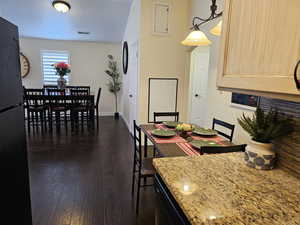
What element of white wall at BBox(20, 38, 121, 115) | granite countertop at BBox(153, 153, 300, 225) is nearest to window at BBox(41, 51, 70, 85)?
white wall at BBox(20, 38, 121, 115)

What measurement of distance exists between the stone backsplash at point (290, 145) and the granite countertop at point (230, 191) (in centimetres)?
5

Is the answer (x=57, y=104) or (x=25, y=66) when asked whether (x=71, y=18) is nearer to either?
(x=57, y=104)

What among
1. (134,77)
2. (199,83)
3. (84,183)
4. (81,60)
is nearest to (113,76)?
(81,60)

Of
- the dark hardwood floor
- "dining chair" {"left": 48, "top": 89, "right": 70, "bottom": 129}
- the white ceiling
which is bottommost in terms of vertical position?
the dark hardwood floor

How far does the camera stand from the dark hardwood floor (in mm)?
2057

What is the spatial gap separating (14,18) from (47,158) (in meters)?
3.82

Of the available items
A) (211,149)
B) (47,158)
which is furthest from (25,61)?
(211,149)

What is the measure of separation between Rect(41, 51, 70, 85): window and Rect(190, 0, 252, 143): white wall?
469cm

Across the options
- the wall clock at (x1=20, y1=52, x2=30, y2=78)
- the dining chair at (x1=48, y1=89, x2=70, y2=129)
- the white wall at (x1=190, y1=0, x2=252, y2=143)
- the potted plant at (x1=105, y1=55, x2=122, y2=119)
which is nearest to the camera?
the white wall at (x1=190, y1=0, x2=252, y2=143)

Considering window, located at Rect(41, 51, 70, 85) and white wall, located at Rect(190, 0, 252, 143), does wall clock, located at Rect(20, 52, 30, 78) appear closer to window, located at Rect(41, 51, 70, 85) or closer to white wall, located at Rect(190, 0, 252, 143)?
window, located at Rect(41, 51, 70, 85)

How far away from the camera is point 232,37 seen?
104 centimetres

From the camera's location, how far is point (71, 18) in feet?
16.5

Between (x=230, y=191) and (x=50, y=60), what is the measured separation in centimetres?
692

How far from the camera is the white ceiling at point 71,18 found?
4484 millimetres
